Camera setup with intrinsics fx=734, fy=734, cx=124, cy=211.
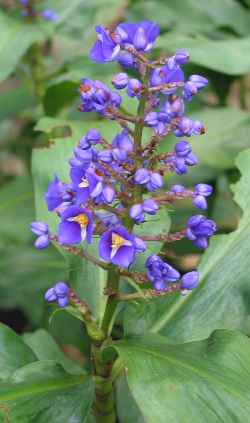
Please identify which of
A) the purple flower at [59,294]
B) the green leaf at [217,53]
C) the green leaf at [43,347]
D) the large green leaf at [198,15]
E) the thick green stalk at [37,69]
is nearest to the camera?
the purple flower at [59,294]

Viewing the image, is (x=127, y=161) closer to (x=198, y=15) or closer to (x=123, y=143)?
(x=123, y=143)

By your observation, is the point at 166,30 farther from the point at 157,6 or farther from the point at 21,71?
the point at 21,71

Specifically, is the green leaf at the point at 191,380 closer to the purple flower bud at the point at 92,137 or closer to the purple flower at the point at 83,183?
the purple flower at the point at 83,183

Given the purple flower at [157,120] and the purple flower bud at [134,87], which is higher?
the purple flower bud at [134,87]

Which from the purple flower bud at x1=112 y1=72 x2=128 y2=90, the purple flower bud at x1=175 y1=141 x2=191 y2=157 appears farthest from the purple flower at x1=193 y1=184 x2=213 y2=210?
the purple flower bud at x1=112 y1=72 x2=128 y2=90

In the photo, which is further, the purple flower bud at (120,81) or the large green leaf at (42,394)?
the large green leaf at (42,394)

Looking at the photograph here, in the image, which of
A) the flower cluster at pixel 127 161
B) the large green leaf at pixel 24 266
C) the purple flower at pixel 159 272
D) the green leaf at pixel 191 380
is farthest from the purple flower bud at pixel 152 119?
the large green leaf at pixel 24 266

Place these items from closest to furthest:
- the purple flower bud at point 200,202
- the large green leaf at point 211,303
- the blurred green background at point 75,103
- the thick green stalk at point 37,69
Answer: the purple flower bud at point 200,202 < the large green leaf at point 211,303 < the blurred green background at point 75,103 < the thick green stalk at point 37,69

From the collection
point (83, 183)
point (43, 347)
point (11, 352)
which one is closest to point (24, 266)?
point (43, 347)
